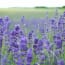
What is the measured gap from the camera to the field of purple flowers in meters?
0.77

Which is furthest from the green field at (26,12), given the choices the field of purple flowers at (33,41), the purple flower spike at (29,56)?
the purple flower spike at (29,56)

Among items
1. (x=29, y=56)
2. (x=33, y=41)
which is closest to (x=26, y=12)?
(x=33, y=41)

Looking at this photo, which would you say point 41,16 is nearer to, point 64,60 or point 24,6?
point 24,6

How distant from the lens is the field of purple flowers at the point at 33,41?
0.77 metres

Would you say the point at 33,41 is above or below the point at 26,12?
below

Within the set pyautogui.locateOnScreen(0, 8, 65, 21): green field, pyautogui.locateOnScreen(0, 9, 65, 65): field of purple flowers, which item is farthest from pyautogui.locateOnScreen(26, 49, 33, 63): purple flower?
pyautogui.locateOnScreen(0, 8, 65, 21): green field

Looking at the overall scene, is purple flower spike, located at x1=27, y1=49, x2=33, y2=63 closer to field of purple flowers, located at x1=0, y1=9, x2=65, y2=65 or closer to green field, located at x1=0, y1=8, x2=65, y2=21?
field of purple flowers, located at x1=0, y1=9, x2=65, y2=65

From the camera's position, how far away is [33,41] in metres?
0.77

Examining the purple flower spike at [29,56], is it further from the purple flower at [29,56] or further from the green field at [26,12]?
the green field at [26,12]

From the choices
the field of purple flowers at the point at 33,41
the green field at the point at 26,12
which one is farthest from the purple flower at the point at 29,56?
the green field at the point at 26,12

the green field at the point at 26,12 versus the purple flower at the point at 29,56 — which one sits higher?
the green field at the point at 26,12

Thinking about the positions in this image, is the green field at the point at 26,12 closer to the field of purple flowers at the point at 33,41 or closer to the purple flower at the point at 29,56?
the field of purple flowers at the point at 33,41

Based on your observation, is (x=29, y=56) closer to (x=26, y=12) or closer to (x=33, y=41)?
(x=33, y=41)

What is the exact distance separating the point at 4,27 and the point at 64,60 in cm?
53
